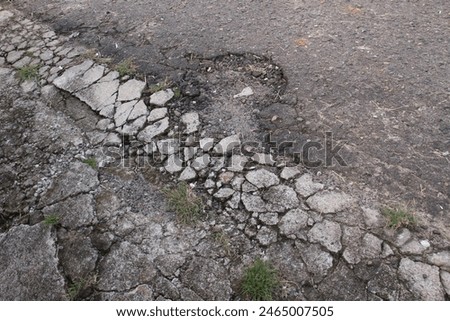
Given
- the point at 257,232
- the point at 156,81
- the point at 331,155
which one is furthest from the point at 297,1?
the point at 257,232

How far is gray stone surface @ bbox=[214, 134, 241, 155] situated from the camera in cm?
225

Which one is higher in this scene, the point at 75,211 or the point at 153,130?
the point at 153,130

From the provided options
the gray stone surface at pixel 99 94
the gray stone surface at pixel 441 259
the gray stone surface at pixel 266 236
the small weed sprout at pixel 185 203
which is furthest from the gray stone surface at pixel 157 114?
the gray stone surface at pixel 441 259

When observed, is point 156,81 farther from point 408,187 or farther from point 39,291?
point 408,187

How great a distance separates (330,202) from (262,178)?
1.20 ft

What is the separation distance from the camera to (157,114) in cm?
248

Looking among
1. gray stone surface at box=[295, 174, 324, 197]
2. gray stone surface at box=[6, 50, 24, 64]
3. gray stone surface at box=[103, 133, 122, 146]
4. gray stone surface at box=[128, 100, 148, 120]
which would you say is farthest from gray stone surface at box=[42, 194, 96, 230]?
gray stone surface at box=[6, 50, 24, 64]

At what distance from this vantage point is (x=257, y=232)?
1.92 m

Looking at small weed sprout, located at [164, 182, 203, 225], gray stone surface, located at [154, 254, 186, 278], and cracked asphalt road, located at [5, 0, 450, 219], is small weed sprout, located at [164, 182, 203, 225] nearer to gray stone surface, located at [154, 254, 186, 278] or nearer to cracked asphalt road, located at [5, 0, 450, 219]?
gray stone surface, located at [154, 254, 186, 278]

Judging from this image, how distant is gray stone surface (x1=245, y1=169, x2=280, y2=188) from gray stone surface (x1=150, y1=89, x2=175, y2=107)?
794 millimetres

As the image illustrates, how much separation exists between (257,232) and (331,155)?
605 mm

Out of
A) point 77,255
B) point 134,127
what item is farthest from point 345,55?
point 77,255

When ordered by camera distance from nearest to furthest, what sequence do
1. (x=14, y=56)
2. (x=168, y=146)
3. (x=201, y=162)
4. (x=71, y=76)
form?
(x=201, y=162)
(x=168, y=146)
(x=71, y=76)
(x=14, y=56)

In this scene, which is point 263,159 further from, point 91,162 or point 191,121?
point 91,162
